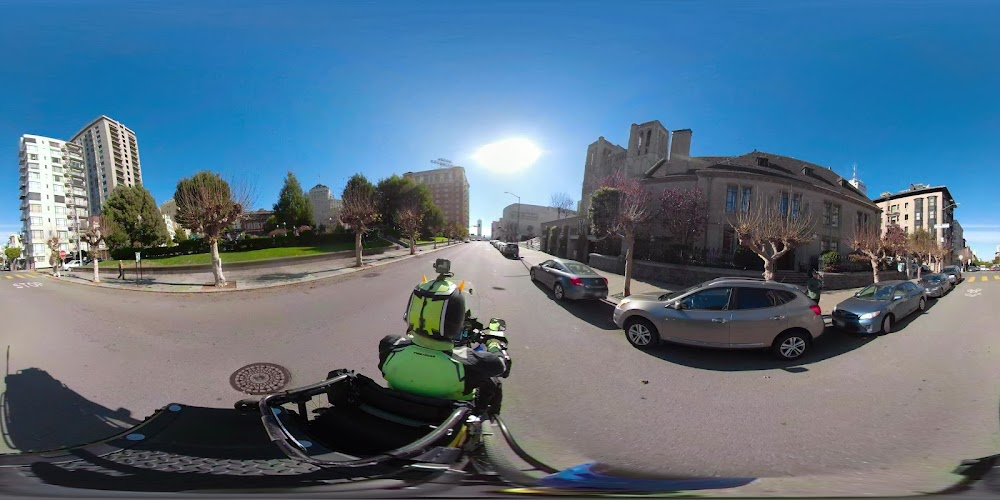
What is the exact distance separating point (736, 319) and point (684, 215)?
A: 41.0ft

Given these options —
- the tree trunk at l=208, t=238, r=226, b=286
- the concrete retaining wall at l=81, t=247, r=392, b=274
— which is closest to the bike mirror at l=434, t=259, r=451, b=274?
the tree trunk at l=208, t=238, r=226, b=286

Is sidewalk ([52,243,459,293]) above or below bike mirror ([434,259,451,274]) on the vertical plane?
below

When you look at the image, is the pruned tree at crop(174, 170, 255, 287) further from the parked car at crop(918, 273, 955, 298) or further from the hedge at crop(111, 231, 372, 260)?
the parked car at crop(918, 273, 955, 298)

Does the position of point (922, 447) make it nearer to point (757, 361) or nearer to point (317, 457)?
point (757, 361)

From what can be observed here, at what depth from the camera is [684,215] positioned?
15.0 metres

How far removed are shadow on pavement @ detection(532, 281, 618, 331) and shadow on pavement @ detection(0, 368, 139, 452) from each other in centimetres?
591

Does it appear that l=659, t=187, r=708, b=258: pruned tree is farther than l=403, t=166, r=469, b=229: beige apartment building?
No

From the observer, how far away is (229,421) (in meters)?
1.84

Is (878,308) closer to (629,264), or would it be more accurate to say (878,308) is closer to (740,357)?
(740,357)

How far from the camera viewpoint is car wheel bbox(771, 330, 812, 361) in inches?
169

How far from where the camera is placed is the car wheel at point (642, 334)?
15.2 feet

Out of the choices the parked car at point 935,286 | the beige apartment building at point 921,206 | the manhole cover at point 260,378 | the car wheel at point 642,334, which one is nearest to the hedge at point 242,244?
the manhole cover at point 260,378

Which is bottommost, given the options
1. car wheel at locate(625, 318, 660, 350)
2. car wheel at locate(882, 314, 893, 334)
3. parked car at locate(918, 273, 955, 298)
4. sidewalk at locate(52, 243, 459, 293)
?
parked car at locate(918, 273, 955, 298)

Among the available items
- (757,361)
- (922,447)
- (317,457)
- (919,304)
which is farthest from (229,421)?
(919,304)
